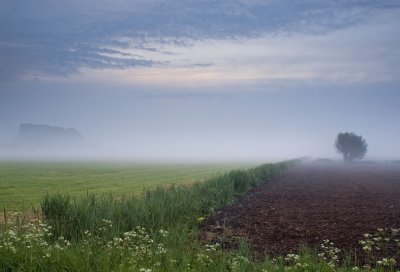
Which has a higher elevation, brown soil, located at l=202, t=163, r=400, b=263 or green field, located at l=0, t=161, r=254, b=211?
green field, located at l=0, t=161, r=254, b=211

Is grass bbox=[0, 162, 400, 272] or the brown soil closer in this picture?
grass bbox=[0, 162, 400, 272]

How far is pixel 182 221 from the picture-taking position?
16469 millimetres

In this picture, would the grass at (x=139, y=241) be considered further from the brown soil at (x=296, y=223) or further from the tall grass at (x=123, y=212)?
the brown soil at (x=296, y=223)

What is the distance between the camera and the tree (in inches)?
5812

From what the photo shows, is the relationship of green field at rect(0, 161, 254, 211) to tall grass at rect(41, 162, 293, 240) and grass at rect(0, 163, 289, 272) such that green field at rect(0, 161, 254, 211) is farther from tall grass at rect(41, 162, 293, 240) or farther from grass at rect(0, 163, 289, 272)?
grass at rect(0, 163, 289, 272)

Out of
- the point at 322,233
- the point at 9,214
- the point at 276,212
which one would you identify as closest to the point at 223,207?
the point at 276,212

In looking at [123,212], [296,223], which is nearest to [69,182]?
[123,212]

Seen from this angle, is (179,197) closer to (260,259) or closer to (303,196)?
(260,259)

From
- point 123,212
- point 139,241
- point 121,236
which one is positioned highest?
point 123,212

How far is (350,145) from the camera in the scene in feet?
488

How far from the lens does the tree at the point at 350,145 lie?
148 metres

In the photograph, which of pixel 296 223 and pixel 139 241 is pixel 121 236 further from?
pixel 296 223

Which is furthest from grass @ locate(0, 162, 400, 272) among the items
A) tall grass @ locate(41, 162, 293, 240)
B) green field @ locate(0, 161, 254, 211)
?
green field @ locate(0, 161, 254, 211)

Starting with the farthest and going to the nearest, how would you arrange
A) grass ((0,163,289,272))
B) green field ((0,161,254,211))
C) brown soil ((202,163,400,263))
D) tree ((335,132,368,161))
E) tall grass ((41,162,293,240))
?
tree ((335,132,368,161)) → green field ((0,161,254,211)) → brown soil ((202,163,400,263)) → tall grass ((41,162,293,240)) → grass ((0,163,289,272))
